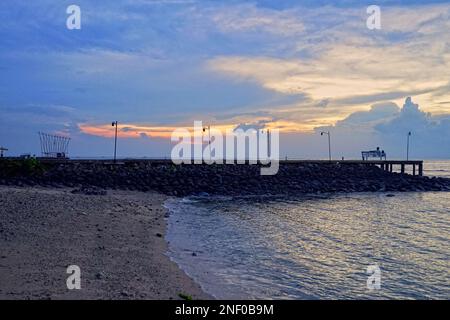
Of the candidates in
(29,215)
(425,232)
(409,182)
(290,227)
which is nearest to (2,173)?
(29,215)

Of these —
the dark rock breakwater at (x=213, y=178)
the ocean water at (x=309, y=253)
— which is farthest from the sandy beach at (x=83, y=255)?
the dark rock breakwater at (x=213, y=178)

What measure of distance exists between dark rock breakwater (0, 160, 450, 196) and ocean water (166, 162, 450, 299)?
566 inches

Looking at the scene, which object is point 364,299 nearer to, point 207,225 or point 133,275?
point 133,275

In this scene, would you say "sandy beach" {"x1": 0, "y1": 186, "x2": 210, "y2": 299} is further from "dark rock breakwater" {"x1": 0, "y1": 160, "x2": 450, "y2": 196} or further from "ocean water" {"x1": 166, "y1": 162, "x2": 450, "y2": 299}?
"dark rock breakwater" {"x1": 0, "y1": 160, "x2": 450, "y2": 196}

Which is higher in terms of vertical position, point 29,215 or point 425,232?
point 29,215

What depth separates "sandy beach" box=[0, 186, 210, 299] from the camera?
820 centimetres

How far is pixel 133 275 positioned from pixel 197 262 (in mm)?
3035

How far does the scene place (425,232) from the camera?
66.1 feet

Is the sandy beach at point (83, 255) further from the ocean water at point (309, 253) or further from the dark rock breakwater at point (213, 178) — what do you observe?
the dark rock breakwater at point (213, 178)

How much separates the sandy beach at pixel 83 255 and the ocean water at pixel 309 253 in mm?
927

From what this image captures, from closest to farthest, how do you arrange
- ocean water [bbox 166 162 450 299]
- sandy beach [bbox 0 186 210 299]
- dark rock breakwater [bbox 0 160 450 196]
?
sandy beach [bbox 0 186 210 299] → ocean water [bbox 166 162 450 299] → dark rock breakwater [bbox 0 160 450 196]

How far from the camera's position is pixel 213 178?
44.6 metres

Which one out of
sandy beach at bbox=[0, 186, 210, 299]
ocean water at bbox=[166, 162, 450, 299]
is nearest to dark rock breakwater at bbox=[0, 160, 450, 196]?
ocean water at bbox=[166, 162, 450, 299]

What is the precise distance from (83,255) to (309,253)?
724 cm
